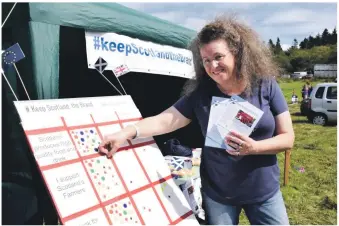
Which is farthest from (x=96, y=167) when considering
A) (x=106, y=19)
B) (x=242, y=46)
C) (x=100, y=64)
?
(x=106, y=19)

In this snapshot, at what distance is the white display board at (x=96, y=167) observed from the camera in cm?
149

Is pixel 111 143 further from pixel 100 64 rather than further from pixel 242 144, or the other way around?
pixel 100 64

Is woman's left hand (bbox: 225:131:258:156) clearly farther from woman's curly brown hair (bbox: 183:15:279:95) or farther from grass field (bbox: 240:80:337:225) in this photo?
grass field (bbox: 240:80:337:225)

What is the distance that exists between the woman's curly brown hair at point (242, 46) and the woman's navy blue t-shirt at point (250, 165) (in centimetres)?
5

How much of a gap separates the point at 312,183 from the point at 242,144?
11.9ft

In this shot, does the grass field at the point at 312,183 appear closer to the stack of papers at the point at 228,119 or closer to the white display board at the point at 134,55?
the stack of papers at the point at 228,119

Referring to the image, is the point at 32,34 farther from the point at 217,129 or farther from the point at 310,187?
the point at 310,187

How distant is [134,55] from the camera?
2.96 metres

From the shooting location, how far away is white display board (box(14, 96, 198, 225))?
1494mm

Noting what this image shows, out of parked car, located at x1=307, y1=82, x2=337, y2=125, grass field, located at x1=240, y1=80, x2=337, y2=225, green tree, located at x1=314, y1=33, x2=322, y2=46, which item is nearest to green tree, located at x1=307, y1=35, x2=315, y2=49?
green tree, located at x1=314, y1=33, x2=322, y2=46

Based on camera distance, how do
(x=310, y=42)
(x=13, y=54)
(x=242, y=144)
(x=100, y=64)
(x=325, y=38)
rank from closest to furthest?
(x=242, y=144) < (x=13, y=54) < (x=100, y=64) < (x=325, y=38) < (x=310, y=42)

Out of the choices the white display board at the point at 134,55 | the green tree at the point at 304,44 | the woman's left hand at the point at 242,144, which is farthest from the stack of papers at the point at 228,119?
the green tree at the point at 304,44

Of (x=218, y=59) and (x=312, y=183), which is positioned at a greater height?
(x=218, y=59)

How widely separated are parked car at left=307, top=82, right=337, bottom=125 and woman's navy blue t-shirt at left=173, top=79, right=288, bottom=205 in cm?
922
